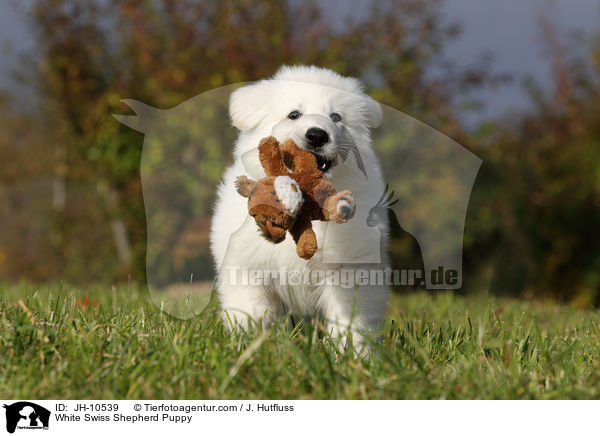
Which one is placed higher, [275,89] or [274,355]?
[275,89]

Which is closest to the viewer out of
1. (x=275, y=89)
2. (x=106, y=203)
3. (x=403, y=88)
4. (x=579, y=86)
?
(x=275, y=89)

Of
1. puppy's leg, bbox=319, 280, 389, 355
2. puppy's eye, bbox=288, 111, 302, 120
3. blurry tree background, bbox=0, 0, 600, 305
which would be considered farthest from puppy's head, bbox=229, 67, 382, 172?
blurry tree background, bbox=0, 0, 600, 305

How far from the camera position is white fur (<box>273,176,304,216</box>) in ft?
6.39

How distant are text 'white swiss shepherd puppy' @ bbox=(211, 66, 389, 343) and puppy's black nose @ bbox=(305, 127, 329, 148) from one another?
50mm

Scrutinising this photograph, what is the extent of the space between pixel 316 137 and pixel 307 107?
23cm

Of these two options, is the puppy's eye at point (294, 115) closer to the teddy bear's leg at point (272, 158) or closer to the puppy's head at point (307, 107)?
the puppy's head at point (307, 107)

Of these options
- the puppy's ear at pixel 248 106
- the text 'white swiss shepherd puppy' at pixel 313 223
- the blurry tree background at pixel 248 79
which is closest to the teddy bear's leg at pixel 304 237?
the text 'white swiss shepherd puppy' at pixel 313 223

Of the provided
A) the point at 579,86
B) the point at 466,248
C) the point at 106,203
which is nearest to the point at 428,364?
the point at 466,248

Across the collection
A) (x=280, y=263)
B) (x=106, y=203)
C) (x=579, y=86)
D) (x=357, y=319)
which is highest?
(x=579, y=86)

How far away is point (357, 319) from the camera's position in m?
2.48

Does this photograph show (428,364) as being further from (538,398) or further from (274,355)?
(274,355)
